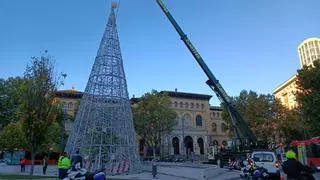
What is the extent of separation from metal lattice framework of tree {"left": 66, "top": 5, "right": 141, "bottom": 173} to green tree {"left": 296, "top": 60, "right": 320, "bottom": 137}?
63.7 ft

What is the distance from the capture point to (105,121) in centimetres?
2852

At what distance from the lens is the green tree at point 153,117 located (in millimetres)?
68438

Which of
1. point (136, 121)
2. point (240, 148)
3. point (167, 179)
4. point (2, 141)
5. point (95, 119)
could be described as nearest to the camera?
point (167, 179)

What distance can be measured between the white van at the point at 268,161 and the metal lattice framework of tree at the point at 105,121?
1173cm

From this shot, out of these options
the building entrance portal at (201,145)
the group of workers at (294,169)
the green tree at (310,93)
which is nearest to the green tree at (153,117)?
the building entrance portal at (201,145)

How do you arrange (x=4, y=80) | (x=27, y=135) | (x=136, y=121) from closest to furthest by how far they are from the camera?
(x=27, y=135), (x=4, y=80), (x=136, y=121)

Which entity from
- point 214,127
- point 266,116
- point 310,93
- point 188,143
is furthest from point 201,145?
point 310,93

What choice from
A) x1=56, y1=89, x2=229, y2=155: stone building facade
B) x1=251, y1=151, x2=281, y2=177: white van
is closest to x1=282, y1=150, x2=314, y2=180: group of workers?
x1=251, y1=151, x2=281, y2=177: white van

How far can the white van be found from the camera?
64.4 ft

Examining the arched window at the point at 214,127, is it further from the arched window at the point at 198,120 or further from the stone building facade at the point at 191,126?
the arched window at the point at 198,120

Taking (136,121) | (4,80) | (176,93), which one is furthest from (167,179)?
(176,93)

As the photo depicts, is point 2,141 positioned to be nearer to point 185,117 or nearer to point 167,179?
point 167,179

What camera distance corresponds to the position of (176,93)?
95562mm

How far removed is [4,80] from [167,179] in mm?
49306
